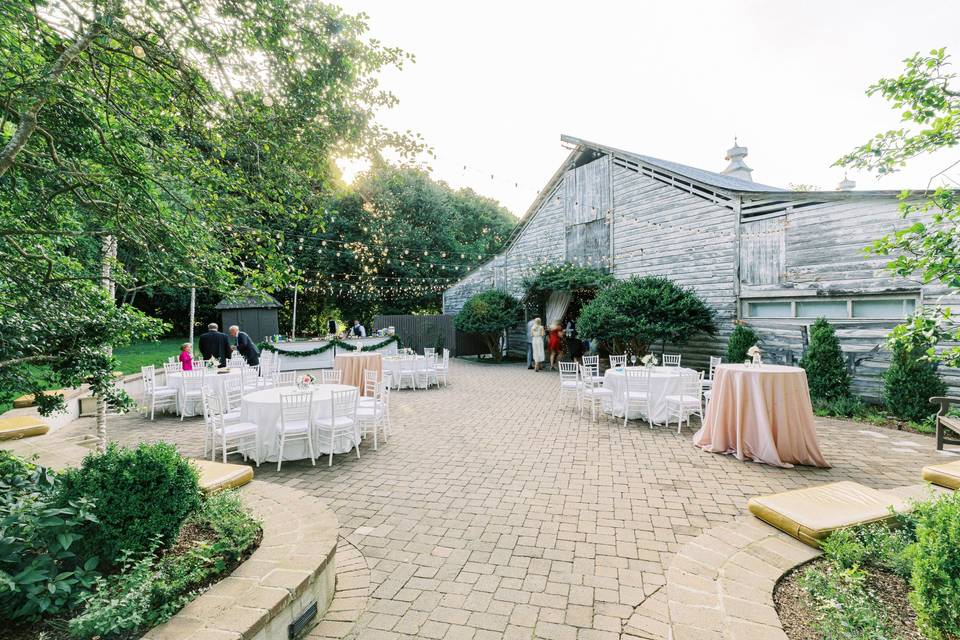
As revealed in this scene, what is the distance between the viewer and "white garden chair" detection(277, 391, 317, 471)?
206 inches

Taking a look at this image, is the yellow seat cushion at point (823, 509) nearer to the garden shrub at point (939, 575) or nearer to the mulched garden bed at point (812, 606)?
the mulched garden bed at point (812, 606)

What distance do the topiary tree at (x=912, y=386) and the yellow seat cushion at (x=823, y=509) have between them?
5295 millimetres

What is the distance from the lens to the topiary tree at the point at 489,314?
16.3 metres

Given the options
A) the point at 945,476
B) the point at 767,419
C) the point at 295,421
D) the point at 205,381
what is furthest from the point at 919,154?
the point at 205,381

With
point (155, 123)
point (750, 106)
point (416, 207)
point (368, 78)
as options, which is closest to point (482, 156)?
point (750, 106)

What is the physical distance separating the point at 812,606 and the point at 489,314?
14208 millimetres

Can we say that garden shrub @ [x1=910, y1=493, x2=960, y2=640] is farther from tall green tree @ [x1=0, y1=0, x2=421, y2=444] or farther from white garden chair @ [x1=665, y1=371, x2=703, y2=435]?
white garden chair @ [x1=665, y1=371, x2=703, y2=435]

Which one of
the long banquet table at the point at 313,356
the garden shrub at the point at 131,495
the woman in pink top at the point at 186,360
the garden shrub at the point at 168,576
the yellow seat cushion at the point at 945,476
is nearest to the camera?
the garden shrub at the point at 168,576

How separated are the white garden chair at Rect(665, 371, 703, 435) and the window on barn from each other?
3.56 meters

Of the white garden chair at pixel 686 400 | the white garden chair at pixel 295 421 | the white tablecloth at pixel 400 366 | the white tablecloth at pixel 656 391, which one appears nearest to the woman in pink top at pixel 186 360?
the white tablecloth at pixel 400 366

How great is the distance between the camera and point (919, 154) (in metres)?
2.68

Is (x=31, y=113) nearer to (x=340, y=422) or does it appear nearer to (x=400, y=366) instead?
(x=340, y=422)

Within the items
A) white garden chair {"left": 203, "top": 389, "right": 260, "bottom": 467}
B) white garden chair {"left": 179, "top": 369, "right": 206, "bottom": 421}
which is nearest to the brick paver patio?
white garden chair {"left": 203, "top": 389, "right": 260, "bottom": 467}

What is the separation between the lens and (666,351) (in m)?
12.2
